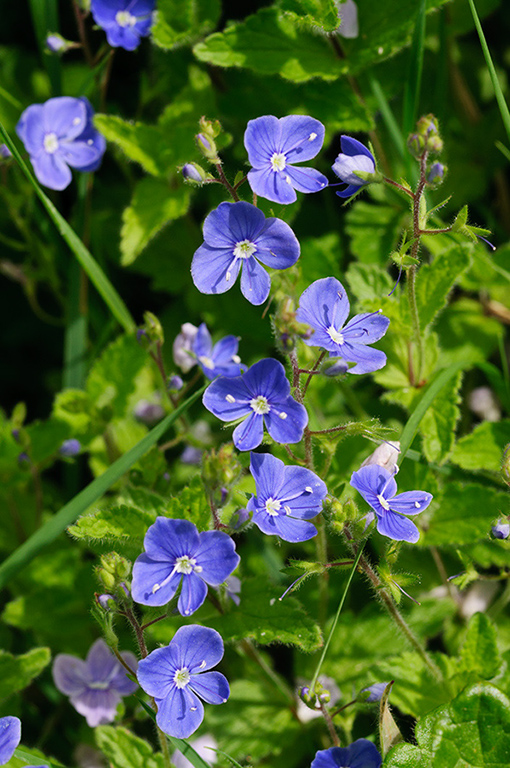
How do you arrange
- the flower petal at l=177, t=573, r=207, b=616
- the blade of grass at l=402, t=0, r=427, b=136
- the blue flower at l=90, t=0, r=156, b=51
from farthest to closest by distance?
1. the blue flower at l=90, t=0, r=156, b=51
2. the blade of grass at l=402, t=0, r=427, b=136
3. the flower petal at l=177, t=573, r=207, b=616

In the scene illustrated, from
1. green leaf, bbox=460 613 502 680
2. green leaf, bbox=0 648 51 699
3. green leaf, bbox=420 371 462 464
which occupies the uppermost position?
green leaf, bbox=0 648 51 699

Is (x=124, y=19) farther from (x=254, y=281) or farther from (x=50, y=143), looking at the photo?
(x=254, y=281)

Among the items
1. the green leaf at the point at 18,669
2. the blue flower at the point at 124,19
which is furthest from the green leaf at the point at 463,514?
the blue flower at the point at 124,19

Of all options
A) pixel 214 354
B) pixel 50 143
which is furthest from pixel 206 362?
pixel 50 143

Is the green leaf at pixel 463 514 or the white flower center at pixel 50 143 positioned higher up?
the white flower center at pixel 50 143

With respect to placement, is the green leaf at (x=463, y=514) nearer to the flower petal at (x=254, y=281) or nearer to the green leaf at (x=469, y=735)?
the green leaf at (x=469, y=735)

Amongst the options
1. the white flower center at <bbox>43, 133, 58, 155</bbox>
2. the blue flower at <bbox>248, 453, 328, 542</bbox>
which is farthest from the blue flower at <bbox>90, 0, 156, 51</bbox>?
the blue flower at <bbox>248, 453, 328, 542</bbox>

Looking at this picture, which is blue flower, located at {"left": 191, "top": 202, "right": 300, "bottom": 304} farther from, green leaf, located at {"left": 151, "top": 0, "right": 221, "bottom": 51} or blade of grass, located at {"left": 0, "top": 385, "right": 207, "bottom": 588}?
green leaf, located at {"left": 151, "top": 0, "right": 221, "bottom": 51}
